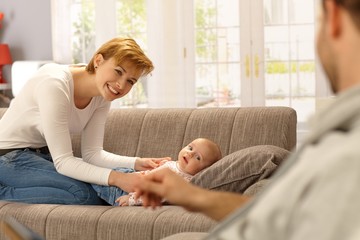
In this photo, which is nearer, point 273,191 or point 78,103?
point 273,191

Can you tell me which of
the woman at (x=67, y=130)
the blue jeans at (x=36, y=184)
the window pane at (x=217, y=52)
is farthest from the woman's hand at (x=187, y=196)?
the window pane at (x=217, y=52)

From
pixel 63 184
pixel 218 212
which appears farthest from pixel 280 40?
pixel 218 212

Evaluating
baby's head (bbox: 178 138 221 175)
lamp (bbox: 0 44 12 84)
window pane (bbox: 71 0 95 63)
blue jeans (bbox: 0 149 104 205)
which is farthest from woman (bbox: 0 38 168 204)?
lamp (bbox: 0 44 12 84)

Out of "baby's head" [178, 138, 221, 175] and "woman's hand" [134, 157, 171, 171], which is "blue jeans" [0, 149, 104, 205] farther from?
"baby's head" [178, 138, 221, 175]

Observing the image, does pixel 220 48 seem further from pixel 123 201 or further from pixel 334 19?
pixel 334 19

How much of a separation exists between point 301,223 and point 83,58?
6.18 metres

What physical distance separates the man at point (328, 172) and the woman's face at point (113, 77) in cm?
262

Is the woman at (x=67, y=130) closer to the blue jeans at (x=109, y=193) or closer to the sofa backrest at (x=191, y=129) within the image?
the blue jeans at (x=109, y=193)

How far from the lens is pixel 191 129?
3.94m

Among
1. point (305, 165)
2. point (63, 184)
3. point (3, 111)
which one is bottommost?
point (63, 184)

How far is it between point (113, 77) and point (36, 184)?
61cm

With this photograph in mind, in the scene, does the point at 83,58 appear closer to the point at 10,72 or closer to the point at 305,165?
the point at 10,72

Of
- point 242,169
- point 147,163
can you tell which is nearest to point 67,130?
point 147,163

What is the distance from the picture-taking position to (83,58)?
694 centimetres
